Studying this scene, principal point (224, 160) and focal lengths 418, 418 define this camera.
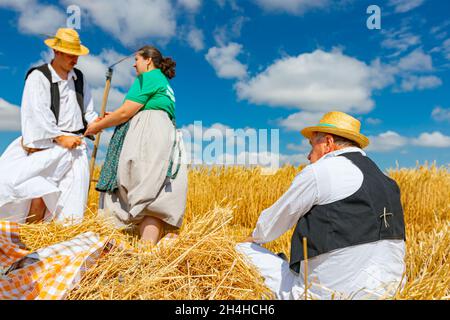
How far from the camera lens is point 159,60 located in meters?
3.94

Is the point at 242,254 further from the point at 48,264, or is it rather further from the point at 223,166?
the point at 223,166

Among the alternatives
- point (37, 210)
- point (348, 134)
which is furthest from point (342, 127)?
point (37, 210)

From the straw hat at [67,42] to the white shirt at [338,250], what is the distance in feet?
8.29

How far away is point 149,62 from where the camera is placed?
3900 millimetres

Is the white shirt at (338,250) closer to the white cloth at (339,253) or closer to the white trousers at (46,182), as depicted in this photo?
the white cloth at (339,253)

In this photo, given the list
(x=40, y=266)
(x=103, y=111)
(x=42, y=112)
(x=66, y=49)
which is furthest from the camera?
(x=103, y=111)

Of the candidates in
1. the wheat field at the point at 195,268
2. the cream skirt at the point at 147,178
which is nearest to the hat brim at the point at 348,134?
the wheat field at the point at 195,268

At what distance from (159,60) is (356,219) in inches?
99.6

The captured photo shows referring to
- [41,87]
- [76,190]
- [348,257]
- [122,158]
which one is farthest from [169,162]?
[348,257]

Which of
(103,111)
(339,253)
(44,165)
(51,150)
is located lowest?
(339,253)

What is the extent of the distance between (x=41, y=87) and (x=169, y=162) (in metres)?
1.30

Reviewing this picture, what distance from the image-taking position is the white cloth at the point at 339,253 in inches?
85.3

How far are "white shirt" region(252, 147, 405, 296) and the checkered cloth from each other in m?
1.18

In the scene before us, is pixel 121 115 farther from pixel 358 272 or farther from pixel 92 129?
pixel 358 272
